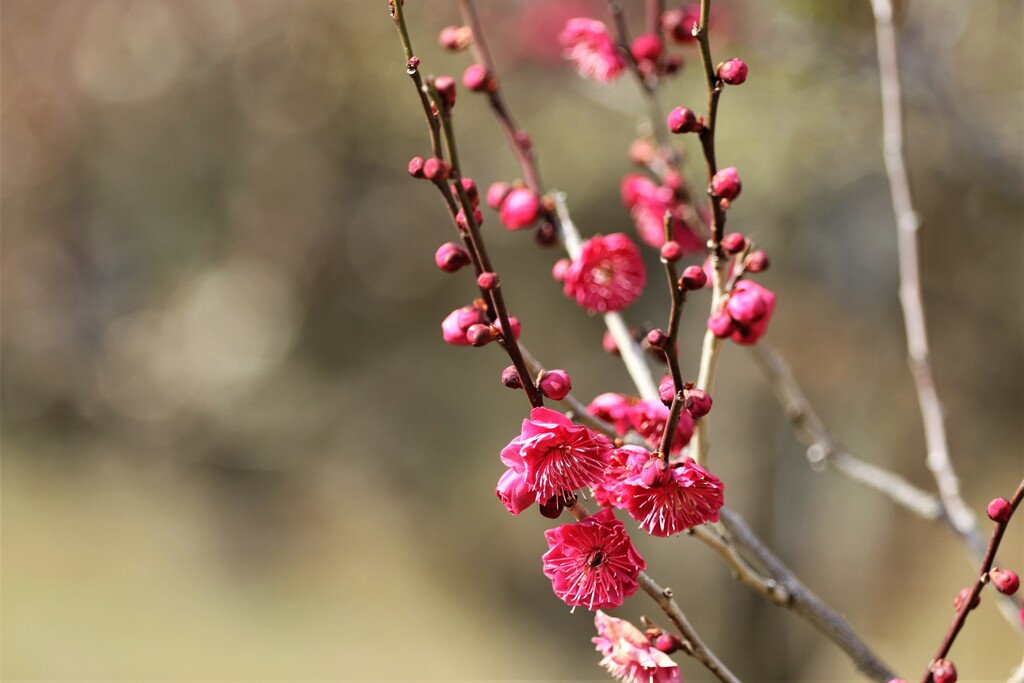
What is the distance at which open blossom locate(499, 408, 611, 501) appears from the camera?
0.32 m

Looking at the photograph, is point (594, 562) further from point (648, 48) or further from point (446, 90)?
point (648, 48)

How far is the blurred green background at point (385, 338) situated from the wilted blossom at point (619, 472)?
1.06m

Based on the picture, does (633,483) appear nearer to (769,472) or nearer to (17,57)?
(769,472)

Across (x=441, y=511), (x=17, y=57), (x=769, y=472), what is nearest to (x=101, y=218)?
(x=17, y=57)

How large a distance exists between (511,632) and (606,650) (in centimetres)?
226

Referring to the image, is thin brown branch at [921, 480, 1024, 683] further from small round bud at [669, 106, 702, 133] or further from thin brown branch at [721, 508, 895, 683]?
small round bud at [669, 106, 702, 133]

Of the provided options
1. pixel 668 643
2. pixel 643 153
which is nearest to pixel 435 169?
pixel 668 643

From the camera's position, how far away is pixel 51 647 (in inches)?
104

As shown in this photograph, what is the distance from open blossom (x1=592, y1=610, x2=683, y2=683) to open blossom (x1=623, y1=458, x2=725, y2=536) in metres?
0.06

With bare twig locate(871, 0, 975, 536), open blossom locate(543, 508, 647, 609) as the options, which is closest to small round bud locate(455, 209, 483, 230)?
open blossom locate(543, 508, 647, 609)

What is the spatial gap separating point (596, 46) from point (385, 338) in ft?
7.36

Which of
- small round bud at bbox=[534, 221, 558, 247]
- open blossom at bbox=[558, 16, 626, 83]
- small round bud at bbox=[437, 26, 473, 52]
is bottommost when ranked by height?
small round bud at bbox=[534, 221, 558, 247]

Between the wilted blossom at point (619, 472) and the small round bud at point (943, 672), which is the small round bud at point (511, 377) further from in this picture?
the small round bud at point (943, 672)

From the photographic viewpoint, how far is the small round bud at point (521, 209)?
0.49 meters
